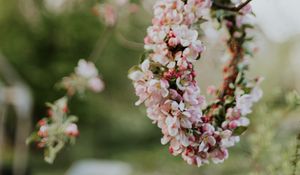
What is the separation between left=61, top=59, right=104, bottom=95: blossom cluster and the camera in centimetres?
231

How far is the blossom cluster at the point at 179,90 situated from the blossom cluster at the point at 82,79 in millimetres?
942

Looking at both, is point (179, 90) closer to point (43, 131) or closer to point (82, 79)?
point (43, 131)

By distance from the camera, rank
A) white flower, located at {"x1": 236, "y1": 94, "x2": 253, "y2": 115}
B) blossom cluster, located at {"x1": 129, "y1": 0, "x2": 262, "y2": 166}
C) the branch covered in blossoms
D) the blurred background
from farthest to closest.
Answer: the blurred background, the branch covered in blossoms, white flower, located at {"x1": 236, "y1": 94, "x2": 253, "y2": 115}, blossom cluster, located at {"x1": 129, "y1": 0, "x2": 262, "y2": 166}

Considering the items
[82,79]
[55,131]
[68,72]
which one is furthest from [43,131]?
[68,72]

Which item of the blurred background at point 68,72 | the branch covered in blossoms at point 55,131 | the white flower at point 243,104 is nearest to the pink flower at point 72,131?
the branch covered in blossoms at point 55,131

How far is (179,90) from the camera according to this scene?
127 centimetres

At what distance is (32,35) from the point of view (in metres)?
11.4

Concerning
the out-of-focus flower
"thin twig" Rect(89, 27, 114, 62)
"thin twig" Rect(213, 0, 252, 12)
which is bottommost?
"thin twig" Rect(213, 0, 252, 12)

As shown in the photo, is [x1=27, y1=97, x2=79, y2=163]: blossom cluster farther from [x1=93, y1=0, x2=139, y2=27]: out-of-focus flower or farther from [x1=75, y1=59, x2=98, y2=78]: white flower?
[x1=93, y1=0, x2=139, y2=27]: out-of-focus flower

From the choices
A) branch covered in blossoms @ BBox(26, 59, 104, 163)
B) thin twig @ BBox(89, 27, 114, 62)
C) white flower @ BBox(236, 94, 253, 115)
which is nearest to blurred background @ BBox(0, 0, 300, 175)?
thin twig @ BBox(89, 27, 114, 62)

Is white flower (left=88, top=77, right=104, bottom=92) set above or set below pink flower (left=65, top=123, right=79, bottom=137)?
above

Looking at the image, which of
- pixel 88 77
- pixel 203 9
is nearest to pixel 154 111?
pixel 203 9

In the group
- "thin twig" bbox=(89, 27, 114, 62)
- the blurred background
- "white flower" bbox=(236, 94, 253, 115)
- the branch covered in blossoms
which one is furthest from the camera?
the blurred background

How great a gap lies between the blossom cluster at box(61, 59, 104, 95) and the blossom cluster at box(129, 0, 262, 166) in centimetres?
94
